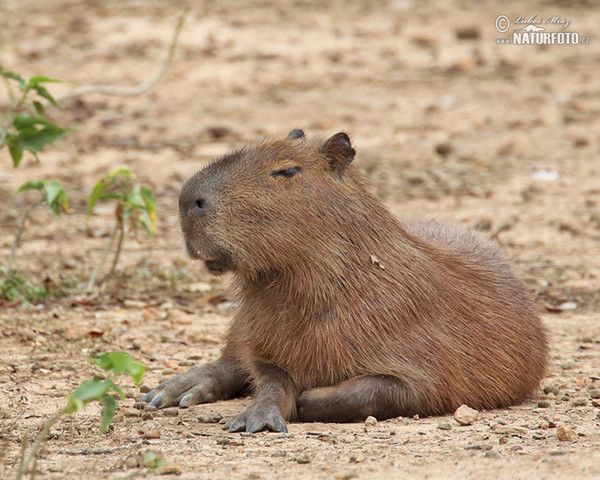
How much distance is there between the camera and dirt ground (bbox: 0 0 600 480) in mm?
3240

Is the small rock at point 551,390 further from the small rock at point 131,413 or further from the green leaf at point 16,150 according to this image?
the green leaf at point 16,150

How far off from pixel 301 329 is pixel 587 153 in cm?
587

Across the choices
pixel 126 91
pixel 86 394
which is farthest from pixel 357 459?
pixel 126 91

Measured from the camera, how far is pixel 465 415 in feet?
11.9

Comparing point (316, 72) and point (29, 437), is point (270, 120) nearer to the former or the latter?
point (316, 72)

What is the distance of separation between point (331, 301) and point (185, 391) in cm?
79

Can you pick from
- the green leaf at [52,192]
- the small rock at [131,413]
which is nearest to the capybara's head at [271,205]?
the small rock at [131,413]

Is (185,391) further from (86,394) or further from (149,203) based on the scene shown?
(86,394)

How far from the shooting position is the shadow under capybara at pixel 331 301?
3641 mm

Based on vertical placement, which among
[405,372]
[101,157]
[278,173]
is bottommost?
[405,372]

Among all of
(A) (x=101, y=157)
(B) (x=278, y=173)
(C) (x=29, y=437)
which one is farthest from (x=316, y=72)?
(C) (x=29, y=437)

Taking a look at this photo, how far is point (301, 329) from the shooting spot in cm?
376

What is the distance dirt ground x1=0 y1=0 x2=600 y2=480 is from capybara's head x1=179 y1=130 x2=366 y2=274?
2.09ft

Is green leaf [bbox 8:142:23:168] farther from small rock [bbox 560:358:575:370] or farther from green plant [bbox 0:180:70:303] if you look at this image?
small rock [bbox 560:358:575:370]
